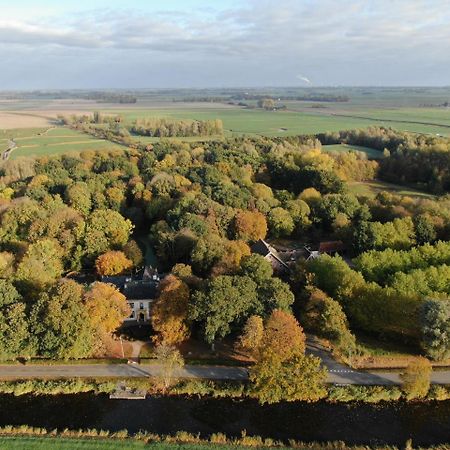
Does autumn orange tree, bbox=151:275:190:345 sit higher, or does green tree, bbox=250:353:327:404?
autumn orange tree, bbox=151:275:190:345

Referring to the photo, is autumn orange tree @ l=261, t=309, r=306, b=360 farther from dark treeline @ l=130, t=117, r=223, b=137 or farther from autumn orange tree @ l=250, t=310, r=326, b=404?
dark treeline @ l=130, t=117, r=223, b=137

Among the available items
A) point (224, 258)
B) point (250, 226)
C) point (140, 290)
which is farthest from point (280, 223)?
point (140, 290)

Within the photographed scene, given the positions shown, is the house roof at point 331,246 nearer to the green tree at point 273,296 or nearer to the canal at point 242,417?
the green tree at point 273,296

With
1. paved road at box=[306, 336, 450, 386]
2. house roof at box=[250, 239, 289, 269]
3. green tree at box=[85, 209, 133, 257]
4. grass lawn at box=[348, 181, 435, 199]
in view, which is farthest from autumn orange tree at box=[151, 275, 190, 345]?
grass lawn at box=[348, 181, 435, 199]

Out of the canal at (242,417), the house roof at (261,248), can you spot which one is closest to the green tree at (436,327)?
the canal at (242,417)

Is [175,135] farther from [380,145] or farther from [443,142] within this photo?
[443,142]

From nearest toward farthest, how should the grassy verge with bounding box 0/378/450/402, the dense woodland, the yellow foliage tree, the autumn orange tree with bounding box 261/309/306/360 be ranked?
the grassy verge with bounding box 0/378/450/402, the autumn orange tree with bounding box 261/309/306/360, the dense woodland, the yellow foliage tree

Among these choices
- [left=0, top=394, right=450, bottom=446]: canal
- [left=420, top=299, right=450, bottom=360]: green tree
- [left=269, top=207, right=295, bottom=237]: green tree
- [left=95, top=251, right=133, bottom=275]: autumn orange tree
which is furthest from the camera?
[left=269, top=207, right=295, bottom=237]: green tree

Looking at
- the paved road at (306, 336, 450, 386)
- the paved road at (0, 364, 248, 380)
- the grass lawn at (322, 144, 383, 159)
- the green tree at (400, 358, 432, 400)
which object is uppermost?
the grass lawn at (322, 144, 383, 159)
